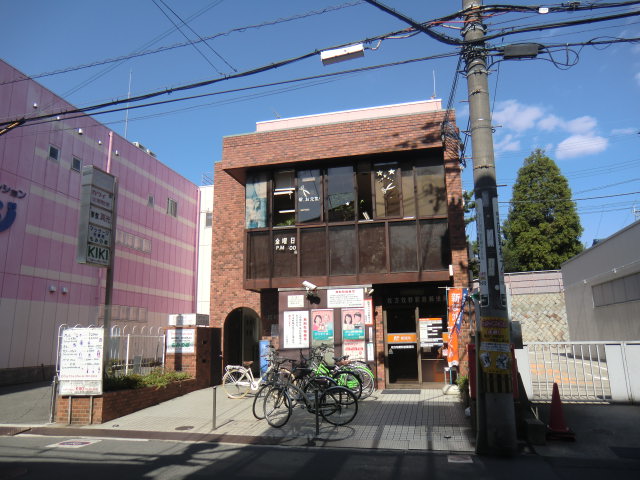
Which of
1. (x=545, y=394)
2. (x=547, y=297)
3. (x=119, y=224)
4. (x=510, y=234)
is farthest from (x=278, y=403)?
(x=510, y=234)

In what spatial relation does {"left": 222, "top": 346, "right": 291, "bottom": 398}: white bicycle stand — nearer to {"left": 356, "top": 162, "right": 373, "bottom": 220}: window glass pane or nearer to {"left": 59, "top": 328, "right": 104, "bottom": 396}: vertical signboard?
{"left": 59, "top": 328, "right": 104, "bottom": 396}: vertical signboard

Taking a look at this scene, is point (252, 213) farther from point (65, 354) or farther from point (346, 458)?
point (346, 458)

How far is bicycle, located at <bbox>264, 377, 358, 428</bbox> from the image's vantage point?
922 centimetres

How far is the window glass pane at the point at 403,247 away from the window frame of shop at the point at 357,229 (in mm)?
29

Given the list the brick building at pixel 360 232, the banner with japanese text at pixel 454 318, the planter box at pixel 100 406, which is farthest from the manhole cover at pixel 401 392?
the planter box at pixel 100 406

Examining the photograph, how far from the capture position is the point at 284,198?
50.9ft

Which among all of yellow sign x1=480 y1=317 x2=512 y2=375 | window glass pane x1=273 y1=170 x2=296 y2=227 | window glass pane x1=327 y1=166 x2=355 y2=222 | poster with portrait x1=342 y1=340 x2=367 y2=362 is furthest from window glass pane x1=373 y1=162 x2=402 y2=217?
yellow sign x1=480 y1=317 x2=512 y2=375

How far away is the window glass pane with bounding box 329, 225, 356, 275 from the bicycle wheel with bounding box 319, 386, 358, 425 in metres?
5.44

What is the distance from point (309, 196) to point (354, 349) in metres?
4.92

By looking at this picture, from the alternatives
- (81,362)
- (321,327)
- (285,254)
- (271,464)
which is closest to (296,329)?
(321,327)

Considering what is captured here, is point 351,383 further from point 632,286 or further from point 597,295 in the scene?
point 597,295

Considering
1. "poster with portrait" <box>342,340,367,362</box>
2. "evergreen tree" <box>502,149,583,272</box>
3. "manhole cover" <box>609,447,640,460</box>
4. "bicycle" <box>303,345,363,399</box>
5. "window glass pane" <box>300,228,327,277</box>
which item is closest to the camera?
"manhole cover" <box>609,447,640,460</box>

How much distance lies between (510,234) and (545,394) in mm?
29458

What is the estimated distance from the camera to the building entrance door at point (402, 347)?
46.6 ft
